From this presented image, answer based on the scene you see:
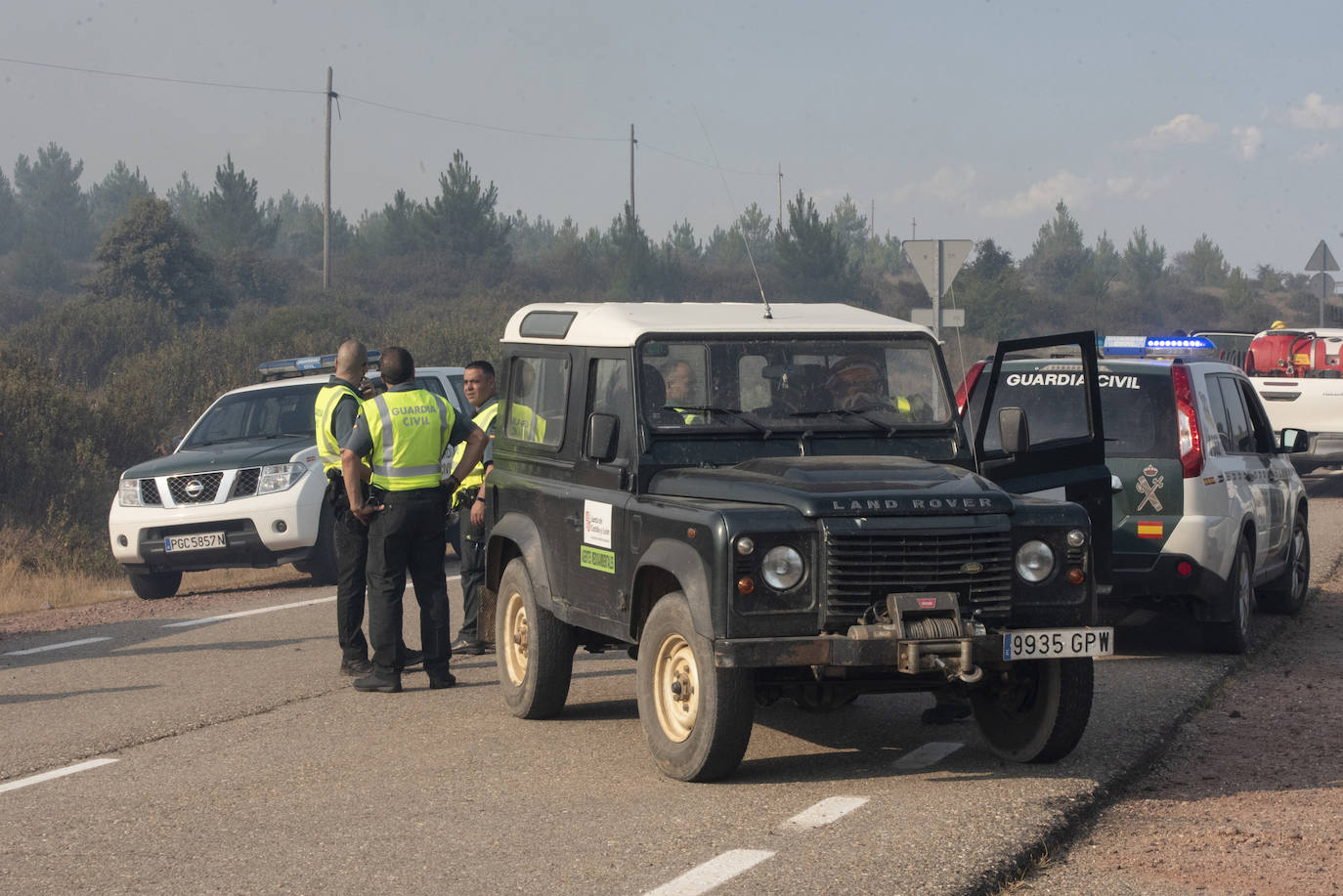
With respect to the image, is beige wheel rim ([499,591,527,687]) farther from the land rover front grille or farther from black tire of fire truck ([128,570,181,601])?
black tire of fire truck ([128,570,181,601])

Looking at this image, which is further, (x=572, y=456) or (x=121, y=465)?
(x=121, y=465)

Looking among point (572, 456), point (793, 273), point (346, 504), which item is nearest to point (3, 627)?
point (346, 504)

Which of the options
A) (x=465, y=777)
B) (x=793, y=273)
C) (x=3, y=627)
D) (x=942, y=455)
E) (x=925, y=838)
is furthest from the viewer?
(x=793, y=273)

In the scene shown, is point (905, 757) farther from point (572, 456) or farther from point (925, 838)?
point (572, 456)

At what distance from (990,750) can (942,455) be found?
4.41 ft

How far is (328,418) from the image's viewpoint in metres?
9.38

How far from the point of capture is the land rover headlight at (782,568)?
19.7 ft

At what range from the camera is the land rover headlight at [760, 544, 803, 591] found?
6012 millimetres

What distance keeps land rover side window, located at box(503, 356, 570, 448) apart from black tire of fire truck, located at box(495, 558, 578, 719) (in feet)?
2.28

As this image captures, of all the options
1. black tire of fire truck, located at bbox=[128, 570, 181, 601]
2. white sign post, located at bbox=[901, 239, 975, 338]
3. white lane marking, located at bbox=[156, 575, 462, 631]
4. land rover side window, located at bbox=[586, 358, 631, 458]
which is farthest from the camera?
white sign post, located at bbox=[901, 239, 975, 338]

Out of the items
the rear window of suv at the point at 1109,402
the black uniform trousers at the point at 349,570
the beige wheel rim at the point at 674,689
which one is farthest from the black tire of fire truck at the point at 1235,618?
the black uniform trousers at the point at 349,570

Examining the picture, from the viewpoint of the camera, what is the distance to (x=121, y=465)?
22.7 metres

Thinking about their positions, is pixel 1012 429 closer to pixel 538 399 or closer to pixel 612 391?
pixel 612 391

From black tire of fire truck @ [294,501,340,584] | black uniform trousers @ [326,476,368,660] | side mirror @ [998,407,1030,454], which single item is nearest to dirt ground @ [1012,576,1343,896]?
side mirror @ [998,407,1030,454]
